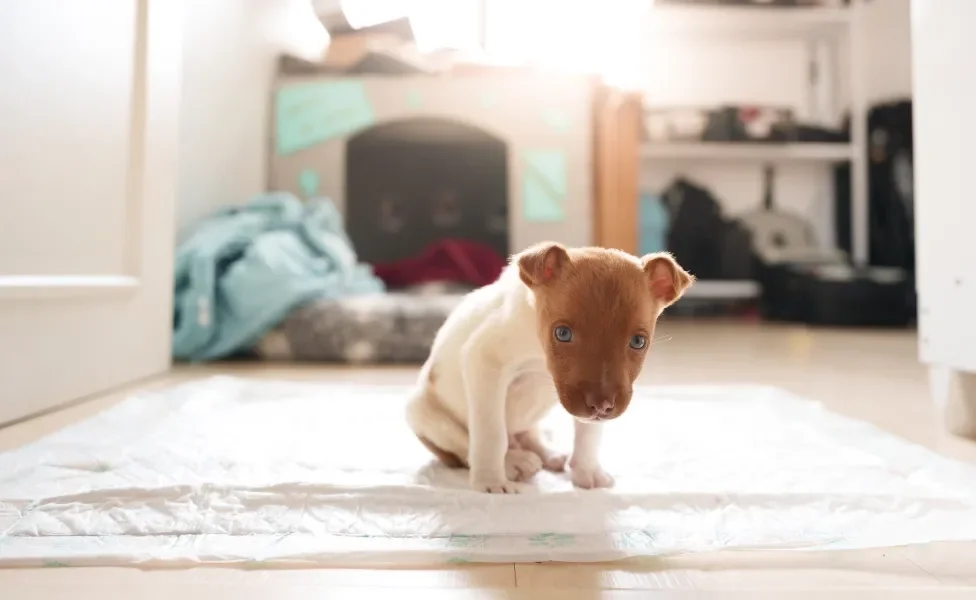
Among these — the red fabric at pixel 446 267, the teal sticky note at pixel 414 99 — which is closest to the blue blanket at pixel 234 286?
the red fabric at pixel 446 267

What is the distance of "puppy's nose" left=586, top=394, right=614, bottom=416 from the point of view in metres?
0.58

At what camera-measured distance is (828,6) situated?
11.8ft

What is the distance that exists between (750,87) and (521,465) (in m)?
3.68

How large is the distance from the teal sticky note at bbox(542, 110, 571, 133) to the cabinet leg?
2.28 meters

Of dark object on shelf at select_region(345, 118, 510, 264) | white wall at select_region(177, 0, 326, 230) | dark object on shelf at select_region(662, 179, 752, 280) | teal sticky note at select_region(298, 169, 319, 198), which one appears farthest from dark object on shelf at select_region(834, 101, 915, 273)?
white wall at select_region(177, 0, 326, 230)

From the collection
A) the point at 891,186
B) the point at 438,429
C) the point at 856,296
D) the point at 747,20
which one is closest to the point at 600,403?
the point at 438,429

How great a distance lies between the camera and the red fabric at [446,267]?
284 cm

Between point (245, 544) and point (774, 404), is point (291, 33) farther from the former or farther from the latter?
point (245, 544)

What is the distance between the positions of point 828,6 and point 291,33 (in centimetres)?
282

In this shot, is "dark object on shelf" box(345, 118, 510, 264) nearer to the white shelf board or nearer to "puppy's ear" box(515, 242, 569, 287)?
the white shelf board

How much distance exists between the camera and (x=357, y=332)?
6.48 ft

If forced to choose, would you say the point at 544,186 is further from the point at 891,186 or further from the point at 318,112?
the point at 891,186

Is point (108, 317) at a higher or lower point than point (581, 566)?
higher

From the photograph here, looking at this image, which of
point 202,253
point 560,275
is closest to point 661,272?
point 560,275
